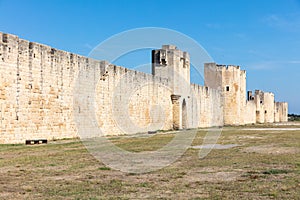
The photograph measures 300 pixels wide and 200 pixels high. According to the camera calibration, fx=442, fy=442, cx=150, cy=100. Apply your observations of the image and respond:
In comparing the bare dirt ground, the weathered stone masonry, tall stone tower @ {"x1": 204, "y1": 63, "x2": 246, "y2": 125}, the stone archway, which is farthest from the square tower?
Result: the bare dirt ground

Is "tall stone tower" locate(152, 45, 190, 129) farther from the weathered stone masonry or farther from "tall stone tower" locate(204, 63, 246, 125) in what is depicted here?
"tall stone tower" locate(204, 63, 246, 125)

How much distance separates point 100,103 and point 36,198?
14.5 m

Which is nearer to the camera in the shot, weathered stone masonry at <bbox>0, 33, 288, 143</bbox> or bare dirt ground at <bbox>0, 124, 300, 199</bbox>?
bare dirt ground at <bbox>0, 124, 300, 199</bbox>

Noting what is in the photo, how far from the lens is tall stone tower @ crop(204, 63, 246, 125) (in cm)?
3994

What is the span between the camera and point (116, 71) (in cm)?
2084

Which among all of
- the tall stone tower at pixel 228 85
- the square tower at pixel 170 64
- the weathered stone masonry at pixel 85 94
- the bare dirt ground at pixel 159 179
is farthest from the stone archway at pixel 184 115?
the bare dirt ground at pixel 159 179

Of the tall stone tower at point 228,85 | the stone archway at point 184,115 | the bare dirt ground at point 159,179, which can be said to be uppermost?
→ the tall stone tower at point 228,85

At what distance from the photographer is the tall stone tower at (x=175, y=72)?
1085 inches

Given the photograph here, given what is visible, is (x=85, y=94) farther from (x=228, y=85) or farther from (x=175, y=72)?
(x=228, y=85)

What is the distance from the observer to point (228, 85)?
1572 inches

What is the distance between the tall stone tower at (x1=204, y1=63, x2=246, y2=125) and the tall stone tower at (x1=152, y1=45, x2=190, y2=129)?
10.3m

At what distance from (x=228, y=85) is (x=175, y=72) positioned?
13.3 metres

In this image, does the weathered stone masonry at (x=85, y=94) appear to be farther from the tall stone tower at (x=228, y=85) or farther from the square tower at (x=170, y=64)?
the tall stone tower at (x=228, y=85)

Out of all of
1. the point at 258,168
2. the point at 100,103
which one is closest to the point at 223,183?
the point at 258,168
